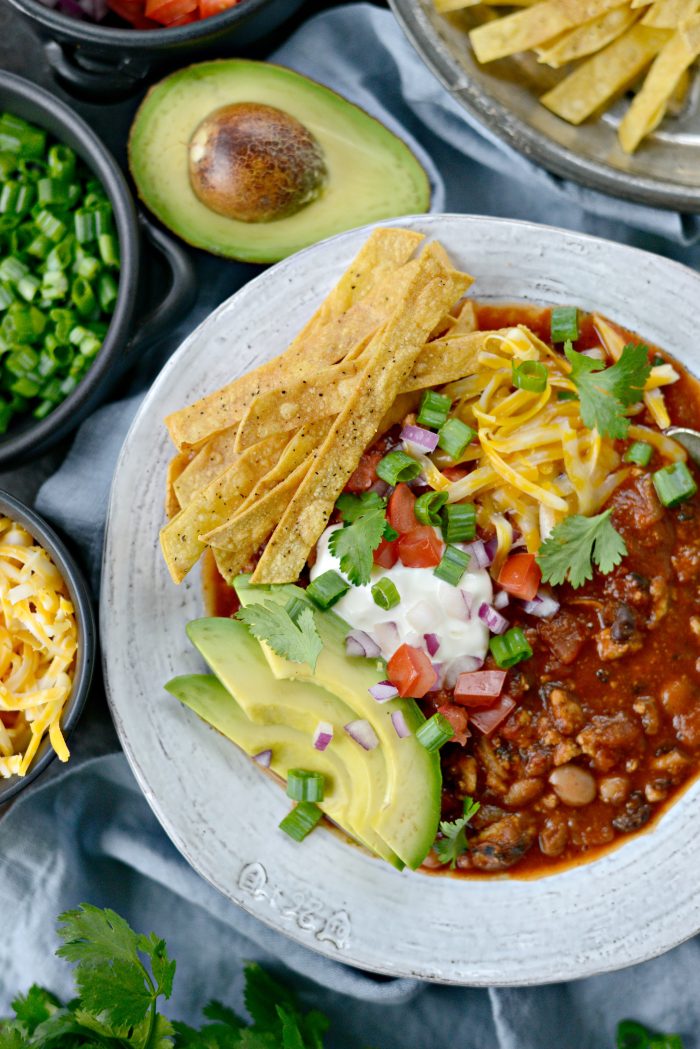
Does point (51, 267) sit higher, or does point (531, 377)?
point (51, 267)

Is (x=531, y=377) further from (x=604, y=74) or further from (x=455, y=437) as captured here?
(x=604, y=74)

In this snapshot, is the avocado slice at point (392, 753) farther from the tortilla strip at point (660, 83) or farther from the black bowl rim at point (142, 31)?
the tortilla strip at point (660, 83)

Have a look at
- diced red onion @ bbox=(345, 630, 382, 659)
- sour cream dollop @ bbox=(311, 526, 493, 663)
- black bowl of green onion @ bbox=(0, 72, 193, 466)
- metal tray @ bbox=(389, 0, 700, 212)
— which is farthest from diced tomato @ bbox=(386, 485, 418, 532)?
metal tray @ bbox=(389, 0, 700, 212)

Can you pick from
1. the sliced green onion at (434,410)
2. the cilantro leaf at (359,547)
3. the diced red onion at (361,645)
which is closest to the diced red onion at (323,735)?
the diced red onion at (361,645)

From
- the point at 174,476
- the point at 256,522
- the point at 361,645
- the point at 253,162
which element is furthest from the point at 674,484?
the point at 253,162

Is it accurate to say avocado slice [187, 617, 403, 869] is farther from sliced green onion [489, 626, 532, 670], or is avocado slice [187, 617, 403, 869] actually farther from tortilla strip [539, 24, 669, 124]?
tortilla strip [539, 24, 669, 124]

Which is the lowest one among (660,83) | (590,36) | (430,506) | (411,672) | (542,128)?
(411,672)

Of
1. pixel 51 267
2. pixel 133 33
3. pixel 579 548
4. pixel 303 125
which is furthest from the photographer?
pixel 51 267
